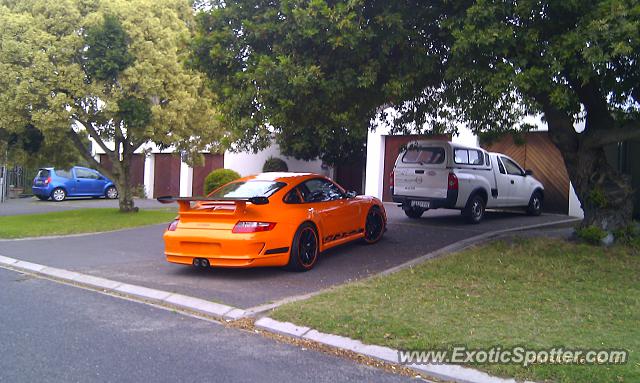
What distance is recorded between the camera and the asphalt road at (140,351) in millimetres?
4598

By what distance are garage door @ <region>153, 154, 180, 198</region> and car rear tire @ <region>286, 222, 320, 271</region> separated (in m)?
18.6

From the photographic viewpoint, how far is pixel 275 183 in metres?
8.77

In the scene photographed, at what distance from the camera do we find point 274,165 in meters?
22.9

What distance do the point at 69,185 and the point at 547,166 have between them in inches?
766

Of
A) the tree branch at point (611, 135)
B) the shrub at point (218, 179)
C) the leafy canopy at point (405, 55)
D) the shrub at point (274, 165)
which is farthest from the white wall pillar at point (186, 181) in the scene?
the tree branch at point (611, 135)

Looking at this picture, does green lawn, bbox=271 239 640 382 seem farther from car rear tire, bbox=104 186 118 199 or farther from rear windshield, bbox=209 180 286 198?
A: car rear tire, bbox=104 186 118 199

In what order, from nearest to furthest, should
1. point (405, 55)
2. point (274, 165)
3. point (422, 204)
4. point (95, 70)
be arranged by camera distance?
point (405, 55), point (422, 204), point (95, 70), point (274, 165)

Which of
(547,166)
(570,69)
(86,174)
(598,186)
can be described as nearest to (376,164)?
(547,166)

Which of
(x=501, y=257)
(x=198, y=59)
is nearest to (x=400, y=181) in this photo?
(x=501, y=257)

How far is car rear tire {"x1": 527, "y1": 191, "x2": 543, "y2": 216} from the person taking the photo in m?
14.1

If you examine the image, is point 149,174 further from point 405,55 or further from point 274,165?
point 405,55

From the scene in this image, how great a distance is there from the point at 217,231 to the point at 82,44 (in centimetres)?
872

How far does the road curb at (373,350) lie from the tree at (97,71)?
9125 millimetres

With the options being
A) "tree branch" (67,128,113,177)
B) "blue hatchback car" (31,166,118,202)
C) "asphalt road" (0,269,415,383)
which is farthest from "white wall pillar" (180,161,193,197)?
"asphalt road" (0,269,415,383)
